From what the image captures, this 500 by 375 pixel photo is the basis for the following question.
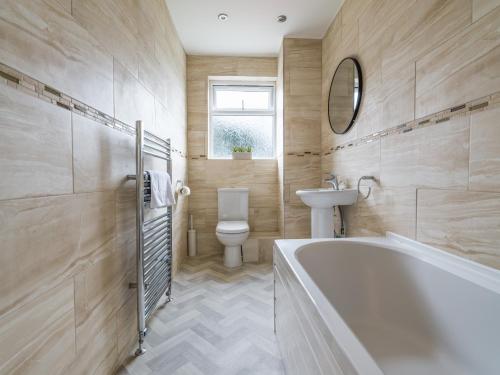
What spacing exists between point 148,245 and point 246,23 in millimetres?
2203

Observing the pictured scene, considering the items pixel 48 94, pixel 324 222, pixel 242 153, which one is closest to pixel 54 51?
pixel 48 94

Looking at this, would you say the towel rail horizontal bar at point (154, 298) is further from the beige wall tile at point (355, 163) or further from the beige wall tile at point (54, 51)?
the beige wall tile at point (355, 163)

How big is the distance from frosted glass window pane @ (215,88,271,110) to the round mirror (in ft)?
3.52

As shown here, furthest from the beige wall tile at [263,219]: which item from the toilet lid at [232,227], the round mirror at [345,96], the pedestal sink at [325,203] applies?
the round mirror at [345,96]

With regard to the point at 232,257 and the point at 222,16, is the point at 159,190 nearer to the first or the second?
the point at 232,257

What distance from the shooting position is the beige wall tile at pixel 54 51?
0.64 metres

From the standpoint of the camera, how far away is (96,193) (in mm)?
1033

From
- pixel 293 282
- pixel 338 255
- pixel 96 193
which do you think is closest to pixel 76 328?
pixel 96 193

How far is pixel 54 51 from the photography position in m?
0.78

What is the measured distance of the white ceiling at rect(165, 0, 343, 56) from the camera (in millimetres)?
2051

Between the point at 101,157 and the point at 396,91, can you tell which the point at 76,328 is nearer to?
the point at 101,157

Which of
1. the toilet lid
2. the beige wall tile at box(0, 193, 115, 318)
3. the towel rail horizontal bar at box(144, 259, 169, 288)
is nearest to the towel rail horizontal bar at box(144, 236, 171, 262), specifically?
the towel rail horizontal bar at box(144, 259, 169, 288)

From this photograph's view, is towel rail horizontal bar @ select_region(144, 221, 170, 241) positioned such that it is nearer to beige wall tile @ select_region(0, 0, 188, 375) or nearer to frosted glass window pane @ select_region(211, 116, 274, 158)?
beige wall tile @ select_region(0, 0, 188, 375)

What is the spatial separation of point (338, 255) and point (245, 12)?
2.21m
